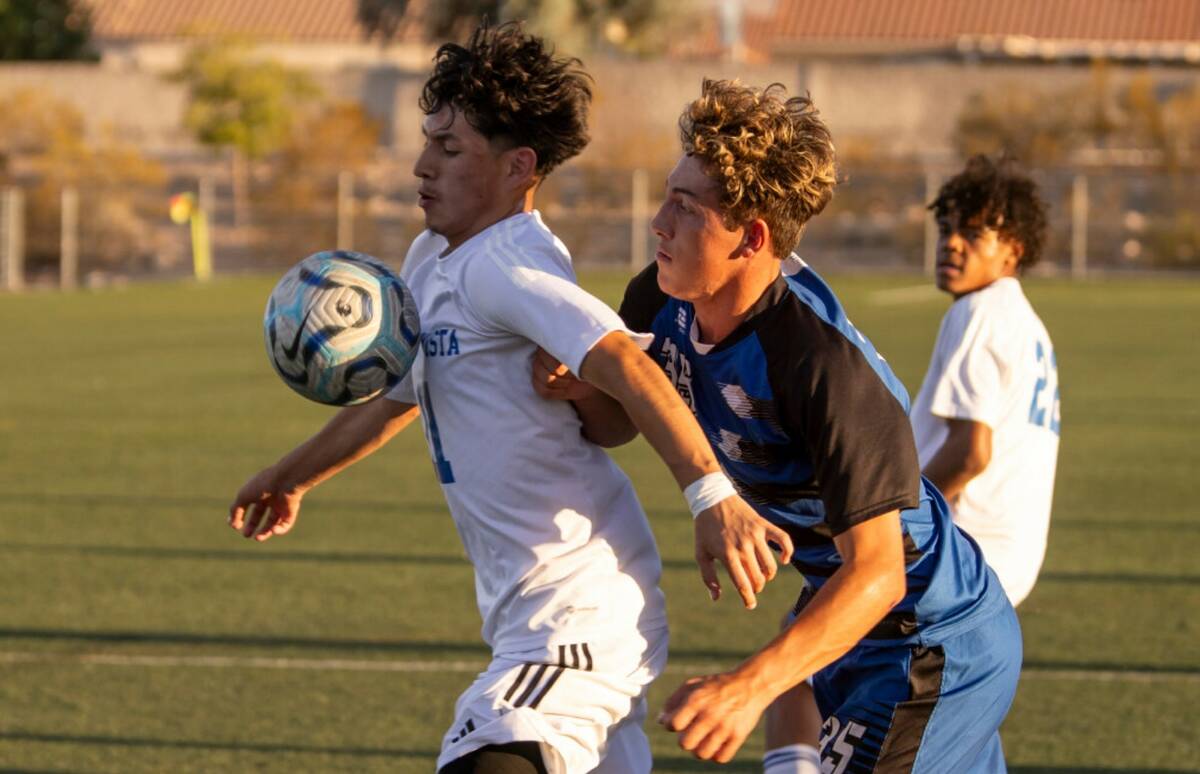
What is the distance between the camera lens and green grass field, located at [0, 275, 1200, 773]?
605 centimetres

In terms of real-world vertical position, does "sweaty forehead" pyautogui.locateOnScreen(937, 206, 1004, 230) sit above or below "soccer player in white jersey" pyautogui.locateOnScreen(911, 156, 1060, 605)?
above

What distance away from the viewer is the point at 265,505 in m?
4.58

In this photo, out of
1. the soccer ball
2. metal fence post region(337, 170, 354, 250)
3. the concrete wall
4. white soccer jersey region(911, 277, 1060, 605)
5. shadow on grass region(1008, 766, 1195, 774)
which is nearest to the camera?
the soccer ball

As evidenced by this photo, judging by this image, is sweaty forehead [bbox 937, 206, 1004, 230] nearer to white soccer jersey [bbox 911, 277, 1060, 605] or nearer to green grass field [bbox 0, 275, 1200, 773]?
white soccer jersey [bbox 911, 277, 1060, 605]

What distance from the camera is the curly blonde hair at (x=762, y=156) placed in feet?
11.6

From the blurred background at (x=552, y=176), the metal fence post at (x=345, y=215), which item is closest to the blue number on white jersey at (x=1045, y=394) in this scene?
the blurred background at (x=552, y=176)

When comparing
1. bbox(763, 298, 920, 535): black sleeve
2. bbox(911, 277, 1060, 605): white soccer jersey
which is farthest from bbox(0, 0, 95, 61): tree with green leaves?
bbox(763, 298, 920, 535): black sleeve

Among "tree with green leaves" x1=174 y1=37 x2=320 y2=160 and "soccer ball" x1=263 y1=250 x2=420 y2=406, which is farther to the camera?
"tree with green leaves" x1=174 y1=37 x2=320 y2=160

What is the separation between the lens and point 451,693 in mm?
6605

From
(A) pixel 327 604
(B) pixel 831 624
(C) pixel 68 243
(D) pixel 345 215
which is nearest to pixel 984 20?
(D) pixel 345 215

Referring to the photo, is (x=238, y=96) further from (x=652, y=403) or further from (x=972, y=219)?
(x=652, y=403)

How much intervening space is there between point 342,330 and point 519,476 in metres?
0.49

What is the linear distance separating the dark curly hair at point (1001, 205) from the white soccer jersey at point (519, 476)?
2257mm

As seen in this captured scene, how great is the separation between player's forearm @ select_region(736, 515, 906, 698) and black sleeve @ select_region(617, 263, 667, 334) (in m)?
0.90
